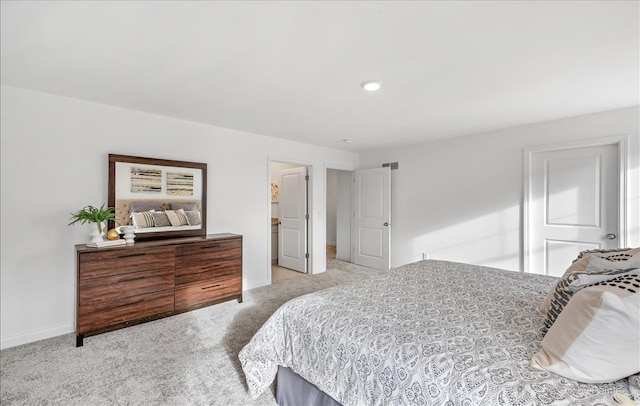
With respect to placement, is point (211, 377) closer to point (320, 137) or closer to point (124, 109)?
point (124, 109)

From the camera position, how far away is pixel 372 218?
17.9 ft

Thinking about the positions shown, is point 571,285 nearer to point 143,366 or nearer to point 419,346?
point 419,346

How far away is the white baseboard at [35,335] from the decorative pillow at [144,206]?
4.07 ft

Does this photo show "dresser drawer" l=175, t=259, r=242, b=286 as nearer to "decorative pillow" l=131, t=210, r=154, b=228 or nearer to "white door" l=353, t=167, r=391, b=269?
"decorative pillow" l=131, t=210, r=154, b=228

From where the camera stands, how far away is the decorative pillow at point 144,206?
3.16m

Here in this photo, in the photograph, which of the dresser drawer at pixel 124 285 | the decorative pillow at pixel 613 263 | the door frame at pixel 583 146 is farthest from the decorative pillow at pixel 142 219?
the door frame at pixel 583 146

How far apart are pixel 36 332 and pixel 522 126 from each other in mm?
5785

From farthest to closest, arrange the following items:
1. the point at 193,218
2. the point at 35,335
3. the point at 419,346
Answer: the point at 193,218
the point at 35,335
the point at 419,346

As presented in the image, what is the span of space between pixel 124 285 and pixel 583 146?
515 centimetres

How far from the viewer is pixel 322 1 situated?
143cm

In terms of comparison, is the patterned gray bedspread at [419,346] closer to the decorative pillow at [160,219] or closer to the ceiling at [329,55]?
the ceiling at [329,55]

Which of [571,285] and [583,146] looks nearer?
[571,285]

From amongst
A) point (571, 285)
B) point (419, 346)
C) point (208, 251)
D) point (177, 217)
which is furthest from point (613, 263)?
point (177, 217)

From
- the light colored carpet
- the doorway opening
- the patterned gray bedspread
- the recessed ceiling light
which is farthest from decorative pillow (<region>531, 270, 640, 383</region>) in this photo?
the doorway opening
